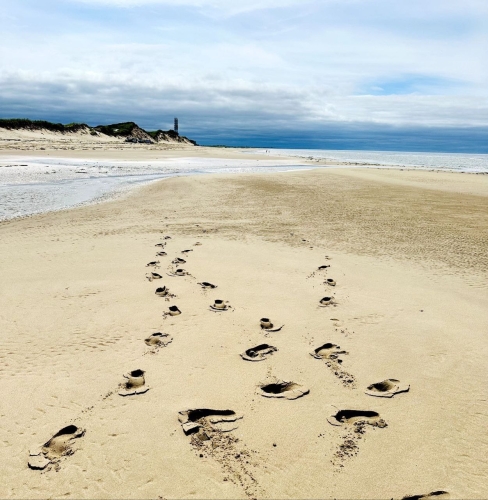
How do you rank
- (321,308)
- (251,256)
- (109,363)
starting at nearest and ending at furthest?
(109,363)
(321,308)
(251,256)

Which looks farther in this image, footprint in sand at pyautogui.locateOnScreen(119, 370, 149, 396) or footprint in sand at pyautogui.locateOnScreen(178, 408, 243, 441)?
footprint in sand at pyautogui.locateOnScreen(119, 370, 149, 396)

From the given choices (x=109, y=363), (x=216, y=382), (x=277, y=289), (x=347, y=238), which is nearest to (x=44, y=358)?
(x=109, y=363)

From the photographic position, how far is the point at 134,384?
3.80 metres

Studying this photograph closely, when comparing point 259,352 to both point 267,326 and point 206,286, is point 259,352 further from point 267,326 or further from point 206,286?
point 206,286

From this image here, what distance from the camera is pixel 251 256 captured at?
27.0 feet

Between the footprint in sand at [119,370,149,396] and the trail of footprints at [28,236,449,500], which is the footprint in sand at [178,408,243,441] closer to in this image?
the trail of footprints at [28,236,449,500]

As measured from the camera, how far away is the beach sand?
9.29ft

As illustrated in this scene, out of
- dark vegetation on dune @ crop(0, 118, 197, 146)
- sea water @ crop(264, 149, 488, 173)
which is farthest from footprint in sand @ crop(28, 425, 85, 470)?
dark vegetation on dune @ crop(0, 118, 197, 146)

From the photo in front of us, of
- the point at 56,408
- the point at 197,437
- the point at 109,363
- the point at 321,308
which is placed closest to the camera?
the point at 197,437

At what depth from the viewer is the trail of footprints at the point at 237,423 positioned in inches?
113

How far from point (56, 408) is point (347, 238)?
7.89 m

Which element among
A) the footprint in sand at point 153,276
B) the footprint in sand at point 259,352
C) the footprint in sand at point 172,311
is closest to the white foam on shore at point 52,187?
the footprint in sand at point 153,276

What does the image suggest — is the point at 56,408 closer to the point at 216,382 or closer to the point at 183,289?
the point at 216,382

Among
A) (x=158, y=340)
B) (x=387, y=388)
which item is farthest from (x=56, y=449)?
(x=387, y=388)
